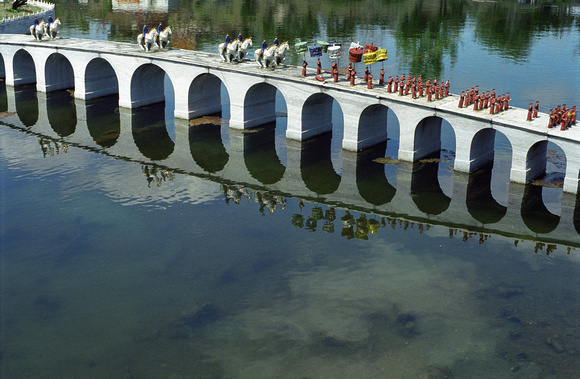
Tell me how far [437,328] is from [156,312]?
17865 millimetres

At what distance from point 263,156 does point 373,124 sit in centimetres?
1231

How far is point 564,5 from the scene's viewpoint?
166m

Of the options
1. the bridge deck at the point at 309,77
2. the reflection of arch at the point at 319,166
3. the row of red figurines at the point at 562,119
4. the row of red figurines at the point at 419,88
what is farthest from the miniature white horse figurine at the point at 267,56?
the row of red figurines at the point at 562,119

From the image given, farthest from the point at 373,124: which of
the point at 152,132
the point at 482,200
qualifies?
the point at 152,132

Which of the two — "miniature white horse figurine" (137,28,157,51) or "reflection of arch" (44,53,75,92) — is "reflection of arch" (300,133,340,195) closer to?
"miniature white horse figurine" (137,28,157,51)

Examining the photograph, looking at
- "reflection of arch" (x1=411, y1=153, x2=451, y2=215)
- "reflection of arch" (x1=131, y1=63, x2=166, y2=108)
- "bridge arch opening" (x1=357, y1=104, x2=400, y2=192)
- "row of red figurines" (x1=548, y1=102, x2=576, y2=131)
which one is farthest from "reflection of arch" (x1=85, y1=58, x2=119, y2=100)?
"row of red figurines" (x1=548, y1=102, x2=576, y2=131)

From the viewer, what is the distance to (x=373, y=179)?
66.6 m

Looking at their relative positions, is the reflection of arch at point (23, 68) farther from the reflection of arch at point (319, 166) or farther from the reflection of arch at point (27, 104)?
the reflection of arch at point (319, 166)

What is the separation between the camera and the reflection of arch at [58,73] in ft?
319

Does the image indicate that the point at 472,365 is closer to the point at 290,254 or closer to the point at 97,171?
the point at 290,254

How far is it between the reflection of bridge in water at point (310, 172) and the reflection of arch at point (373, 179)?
0.31 ft

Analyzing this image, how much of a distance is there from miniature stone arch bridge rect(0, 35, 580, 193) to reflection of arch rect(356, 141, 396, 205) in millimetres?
1328

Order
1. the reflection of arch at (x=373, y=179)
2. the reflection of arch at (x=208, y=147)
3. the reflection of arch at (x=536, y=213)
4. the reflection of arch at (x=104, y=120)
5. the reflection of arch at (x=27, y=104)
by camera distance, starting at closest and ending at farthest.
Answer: the reflection of arch at (x=536, y=213) < the reflection of arch at (x=373, y=179) < the reflection of arch at (x=208, y=147) < the reflection of arch at (x=104, y=120) < the reflection of arch at (x=27, y=104)

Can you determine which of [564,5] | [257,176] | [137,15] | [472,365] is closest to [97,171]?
[257,176]
